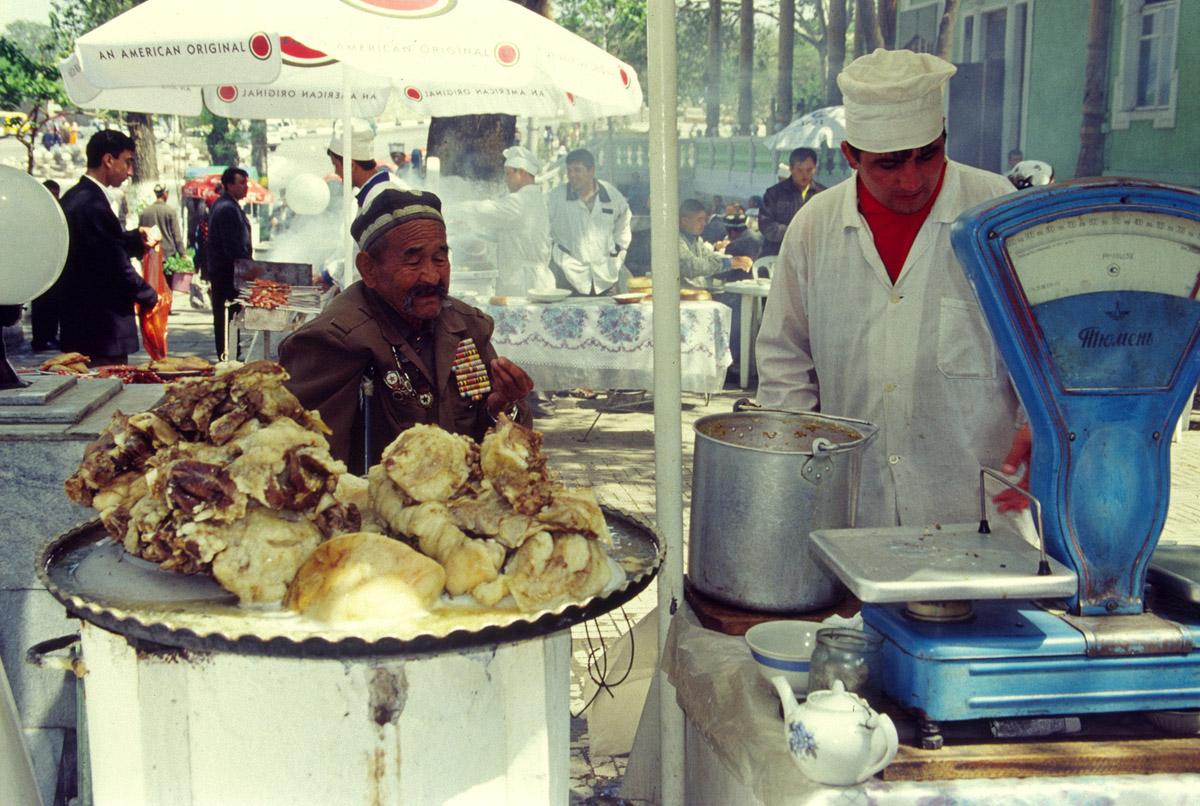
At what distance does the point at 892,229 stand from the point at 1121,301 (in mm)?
986

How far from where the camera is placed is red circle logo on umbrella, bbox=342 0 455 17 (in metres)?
4.21

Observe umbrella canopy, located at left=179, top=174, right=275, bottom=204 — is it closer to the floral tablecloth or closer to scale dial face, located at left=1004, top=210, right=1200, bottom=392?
the floral tablecloth

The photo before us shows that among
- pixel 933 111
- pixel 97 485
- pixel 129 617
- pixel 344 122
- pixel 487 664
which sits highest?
pixel 344 122

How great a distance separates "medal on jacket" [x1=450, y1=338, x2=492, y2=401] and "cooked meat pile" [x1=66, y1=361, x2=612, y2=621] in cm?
86

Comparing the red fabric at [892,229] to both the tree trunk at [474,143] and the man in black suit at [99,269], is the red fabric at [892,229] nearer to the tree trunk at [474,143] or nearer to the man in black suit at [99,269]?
the man in black suit at [99,269]

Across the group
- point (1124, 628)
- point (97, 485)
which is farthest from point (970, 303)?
point (97, 485)

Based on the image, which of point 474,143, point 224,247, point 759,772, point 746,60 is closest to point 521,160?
point 474,143

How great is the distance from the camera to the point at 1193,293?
153cm

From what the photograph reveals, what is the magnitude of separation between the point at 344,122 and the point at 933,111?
176 inches

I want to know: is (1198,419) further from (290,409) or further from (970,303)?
(290,409)

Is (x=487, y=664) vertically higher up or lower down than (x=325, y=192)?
lower down

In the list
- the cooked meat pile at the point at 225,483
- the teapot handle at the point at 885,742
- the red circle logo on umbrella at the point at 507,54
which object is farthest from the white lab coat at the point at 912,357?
the red circle logo on umbrella at the point at 507,54

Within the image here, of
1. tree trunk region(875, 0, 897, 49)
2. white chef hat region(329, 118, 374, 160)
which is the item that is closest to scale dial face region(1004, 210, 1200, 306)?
white chef hat region(329, 118, 374, 160)

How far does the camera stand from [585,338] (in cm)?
742
